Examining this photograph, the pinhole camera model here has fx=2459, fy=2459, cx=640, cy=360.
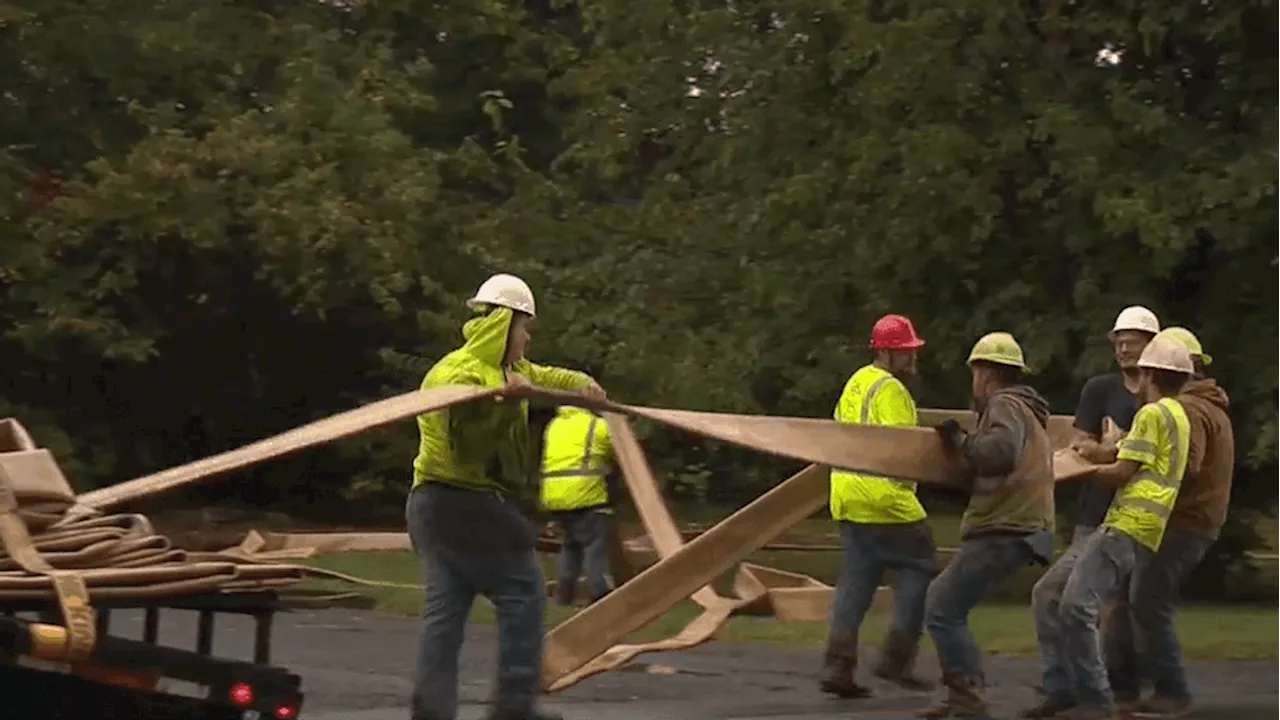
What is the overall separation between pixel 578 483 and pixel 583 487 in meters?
0.05

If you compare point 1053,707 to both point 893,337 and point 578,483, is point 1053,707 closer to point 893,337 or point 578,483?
point 893,337

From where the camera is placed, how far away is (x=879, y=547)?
12.6m

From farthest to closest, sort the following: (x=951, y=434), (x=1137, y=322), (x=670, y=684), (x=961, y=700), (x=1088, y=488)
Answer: (x=670, y=684)
(x=1088, y=488)
(x=1137, y=322)
(x=961, y=700)
(x=951, y=434)

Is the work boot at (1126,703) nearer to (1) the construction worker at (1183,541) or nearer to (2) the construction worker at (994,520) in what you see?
(1) the construction worker at (1183,541)

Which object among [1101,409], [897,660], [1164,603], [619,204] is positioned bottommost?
[897,660]

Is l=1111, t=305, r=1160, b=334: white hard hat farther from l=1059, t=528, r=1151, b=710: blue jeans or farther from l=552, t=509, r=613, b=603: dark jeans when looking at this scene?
l=552, t=509, r=613, b=603: dark jeans

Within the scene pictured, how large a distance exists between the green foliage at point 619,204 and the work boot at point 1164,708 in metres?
6.81

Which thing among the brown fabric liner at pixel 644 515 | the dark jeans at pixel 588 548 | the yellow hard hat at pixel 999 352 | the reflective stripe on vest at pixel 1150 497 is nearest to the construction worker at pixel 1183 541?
the reflective stripe on vest at pixel 1150 497

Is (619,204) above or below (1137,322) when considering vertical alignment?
above

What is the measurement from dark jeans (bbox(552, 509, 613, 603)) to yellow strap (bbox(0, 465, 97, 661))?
1005 cm

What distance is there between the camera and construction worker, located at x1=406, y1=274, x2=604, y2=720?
9609mm

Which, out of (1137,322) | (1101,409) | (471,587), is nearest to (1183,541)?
(1101,409)

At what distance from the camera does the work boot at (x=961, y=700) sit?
1169 cm

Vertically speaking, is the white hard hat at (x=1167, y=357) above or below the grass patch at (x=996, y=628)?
above
